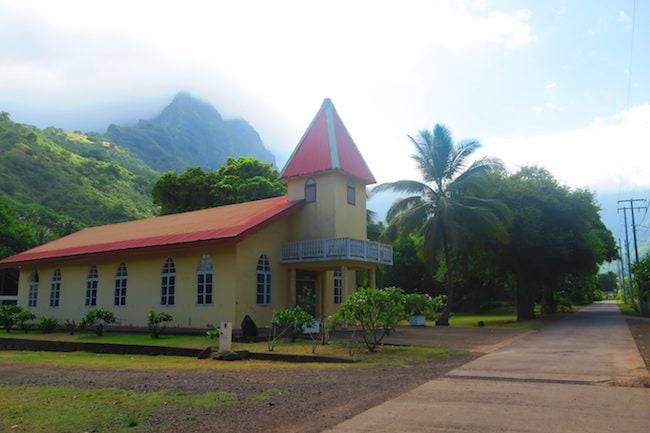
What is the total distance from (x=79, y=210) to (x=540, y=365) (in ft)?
181

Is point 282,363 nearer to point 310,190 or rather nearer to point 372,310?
point 372,310

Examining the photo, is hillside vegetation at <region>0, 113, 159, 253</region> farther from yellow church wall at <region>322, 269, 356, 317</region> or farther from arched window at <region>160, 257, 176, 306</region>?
A: yellow church wall at <region>322, 269, 356, 317</region>

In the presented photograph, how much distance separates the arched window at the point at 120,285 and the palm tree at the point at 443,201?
12155mm

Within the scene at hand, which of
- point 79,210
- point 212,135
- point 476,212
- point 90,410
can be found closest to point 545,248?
point 476,212

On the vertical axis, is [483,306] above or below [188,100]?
below

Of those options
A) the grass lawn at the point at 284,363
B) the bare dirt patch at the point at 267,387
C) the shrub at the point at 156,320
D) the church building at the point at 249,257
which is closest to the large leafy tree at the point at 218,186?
the church building at the point at 249,257

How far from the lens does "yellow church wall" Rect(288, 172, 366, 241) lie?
22.3m

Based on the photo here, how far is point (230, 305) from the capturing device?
777 inches

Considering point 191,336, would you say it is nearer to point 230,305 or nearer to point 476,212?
point 230,305

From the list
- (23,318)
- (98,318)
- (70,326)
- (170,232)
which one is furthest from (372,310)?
(23,318)

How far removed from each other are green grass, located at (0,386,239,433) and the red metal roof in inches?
420

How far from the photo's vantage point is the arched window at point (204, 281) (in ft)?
67.6

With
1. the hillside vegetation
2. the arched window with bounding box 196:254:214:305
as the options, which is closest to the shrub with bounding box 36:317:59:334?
the arched window with bounding box 196:254:214:305

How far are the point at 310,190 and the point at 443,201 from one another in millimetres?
7086
